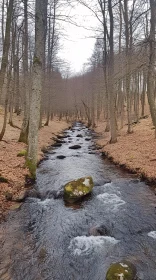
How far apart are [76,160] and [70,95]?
3723 centimetres

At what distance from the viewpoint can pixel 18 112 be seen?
3128 cm

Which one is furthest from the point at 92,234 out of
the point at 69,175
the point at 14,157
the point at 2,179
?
the point at 14,157

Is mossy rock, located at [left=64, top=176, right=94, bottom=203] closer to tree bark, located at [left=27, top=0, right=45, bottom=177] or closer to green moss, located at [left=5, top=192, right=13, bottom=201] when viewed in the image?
green moss, located at [left=5, top=192, right=13, bottom=201]

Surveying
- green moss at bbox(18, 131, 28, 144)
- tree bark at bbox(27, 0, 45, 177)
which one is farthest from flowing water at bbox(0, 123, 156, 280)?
green moss at bbox(18, 131, 28, 144)

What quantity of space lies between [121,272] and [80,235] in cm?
188

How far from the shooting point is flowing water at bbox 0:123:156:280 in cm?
472

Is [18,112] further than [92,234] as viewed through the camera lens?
Yes

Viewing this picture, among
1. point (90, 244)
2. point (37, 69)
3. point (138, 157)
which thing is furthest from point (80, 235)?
point (138, 157)

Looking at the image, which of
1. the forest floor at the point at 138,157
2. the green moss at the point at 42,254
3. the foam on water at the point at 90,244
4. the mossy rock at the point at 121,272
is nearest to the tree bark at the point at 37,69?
the forest floor at the point at 138,157

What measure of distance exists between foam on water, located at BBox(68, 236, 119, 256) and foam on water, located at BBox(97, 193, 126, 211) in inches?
73.9

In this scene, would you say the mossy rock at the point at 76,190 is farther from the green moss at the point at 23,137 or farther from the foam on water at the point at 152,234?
the green moss at the point at 23,137

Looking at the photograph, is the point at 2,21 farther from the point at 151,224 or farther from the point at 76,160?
the point at 151,224

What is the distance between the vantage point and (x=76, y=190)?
8.29 meters

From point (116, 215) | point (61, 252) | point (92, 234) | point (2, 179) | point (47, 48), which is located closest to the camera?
point (61, 252)
